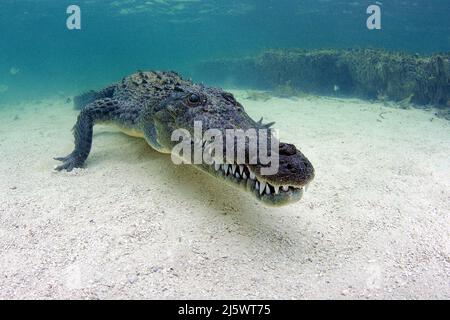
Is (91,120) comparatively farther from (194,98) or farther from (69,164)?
(194,98)

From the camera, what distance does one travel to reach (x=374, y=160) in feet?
15.3

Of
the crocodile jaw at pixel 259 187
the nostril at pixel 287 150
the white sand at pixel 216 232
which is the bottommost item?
the white sand at pixel 216 232

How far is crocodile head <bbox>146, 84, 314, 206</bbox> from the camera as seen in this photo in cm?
215

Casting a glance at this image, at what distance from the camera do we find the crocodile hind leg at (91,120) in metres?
4.61

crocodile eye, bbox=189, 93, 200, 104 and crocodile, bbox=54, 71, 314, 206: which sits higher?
crocodile eye, bbox=189, 93, 200, 104

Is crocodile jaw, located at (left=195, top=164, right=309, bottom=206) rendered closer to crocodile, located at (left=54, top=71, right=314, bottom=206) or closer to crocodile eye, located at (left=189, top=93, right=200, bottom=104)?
crocodile, located at (left=54, top=71, right=314, bottom=206)

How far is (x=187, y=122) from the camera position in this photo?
3.23m

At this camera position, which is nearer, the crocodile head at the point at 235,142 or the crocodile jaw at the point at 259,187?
the crocodile head at the point at 235,142

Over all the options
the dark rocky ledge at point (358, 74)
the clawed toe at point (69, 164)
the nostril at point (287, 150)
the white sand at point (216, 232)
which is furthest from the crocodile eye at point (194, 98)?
the dark rocky ledge at point (358, 74)

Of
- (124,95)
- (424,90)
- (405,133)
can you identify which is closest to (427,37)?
(424,90)

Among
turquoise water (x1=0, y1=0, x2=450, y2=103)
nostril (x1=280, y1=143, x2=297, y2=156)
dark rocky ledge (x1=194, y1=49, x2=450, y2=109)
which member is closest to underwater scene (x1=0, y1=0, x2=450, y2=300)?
nostril (x1=280, y1=143, x2=297, y2=156)

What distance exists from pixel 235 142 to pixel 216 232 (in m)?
0.84

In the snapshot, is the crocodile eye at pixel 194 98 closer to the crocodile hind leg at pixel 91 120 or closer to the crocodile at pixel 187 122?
the crocodile at pixel 187 122
